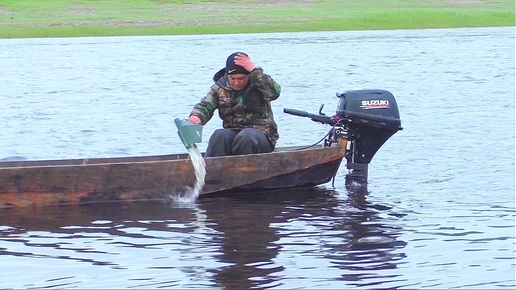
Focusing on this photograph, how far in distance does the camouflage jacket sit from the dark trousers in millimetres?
82

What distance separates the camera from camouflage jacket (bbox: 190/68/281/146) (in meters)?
10.3

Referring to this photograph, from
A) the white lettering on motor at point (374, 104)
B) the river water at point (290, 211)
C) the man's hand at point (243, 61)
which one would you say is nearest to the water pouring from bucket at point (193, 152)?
the river water at point (290, 211)

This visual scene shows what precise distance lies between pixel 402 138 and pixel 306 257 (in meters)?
7.22

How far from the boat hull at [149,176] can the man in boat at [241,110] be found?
179 millimetres

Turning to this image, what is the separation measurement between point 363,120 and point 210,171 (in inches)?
57.1

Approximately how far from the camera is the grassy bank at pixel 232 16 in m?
44.6

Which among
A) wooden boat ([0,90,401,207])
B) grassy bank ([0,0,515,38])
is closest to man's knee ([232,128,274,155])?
wooden boat ([0,90,401,207])

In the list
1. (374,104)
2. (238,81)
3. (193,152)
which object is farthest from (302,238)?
(374,104)

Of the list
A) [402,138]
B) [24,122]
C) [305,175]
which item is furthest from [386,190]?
[24,122]

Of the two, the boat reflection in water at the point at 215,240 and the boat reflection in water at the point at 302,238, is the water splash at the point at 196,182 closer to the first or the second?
the boat reflection in water at the point at 215,240

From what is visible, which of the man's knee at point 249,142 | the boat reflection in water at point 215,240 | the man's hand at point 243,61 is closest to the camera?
the boat reflection in water at point 215,240

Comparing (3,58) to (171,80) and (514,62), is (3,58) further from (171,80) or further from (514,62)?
(514,62)

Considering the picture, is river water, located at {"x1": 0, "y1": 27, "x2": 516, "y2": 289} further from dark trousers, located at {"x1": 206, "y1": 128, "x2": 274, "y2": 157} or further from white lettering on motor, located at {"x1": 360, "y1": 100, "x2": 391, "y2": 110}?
white lettering on motor, located at {"x1": 360, "y1": 100, "x2": 391, "y2": 110}

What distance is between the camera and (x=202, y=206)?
10281mm
